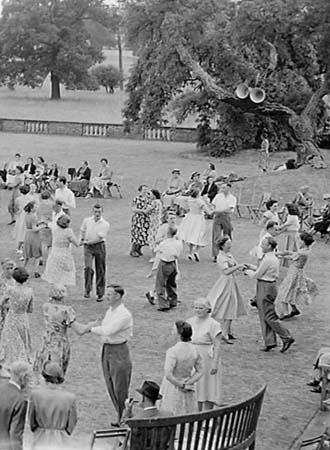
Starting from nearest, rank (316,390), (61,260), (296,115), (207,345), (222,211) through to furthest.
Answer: (207,345) → (316,390) → (61,260) → (222,211) → (296,115)

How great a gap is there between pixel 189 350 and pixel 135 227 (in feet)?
29.7

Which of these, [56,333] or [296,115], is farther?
[296,115]

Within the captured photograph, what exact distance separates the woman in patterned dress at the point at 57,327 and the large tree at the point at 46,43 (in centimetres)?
5173

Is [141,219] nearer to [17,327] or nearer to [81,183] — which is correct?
[17,327]

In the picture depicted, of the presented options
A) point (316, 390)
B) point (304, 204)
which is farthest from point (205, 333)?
point (304, 204)

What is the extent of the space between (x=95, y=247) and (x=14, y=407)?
6.94m

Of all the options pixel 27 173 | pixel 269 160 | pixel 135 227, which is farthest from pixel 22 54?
pixel 135 227

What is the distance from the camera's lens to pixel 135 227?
17.3 meters

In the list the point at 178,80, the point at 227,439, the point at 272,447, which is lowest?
the point at 272,447

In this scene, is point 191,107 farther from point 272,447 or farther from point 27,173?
point 272,447

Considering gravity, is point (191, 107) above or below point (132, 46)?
below

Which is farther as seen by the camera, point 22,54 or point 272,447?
point 22,54

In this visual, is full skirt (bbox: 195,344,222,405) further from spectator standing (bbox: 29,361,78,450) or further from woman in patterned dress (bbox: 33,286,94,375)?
spectator standing (bbox: 29,361,78,450)

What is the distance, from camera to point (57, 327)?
957 centimetres
